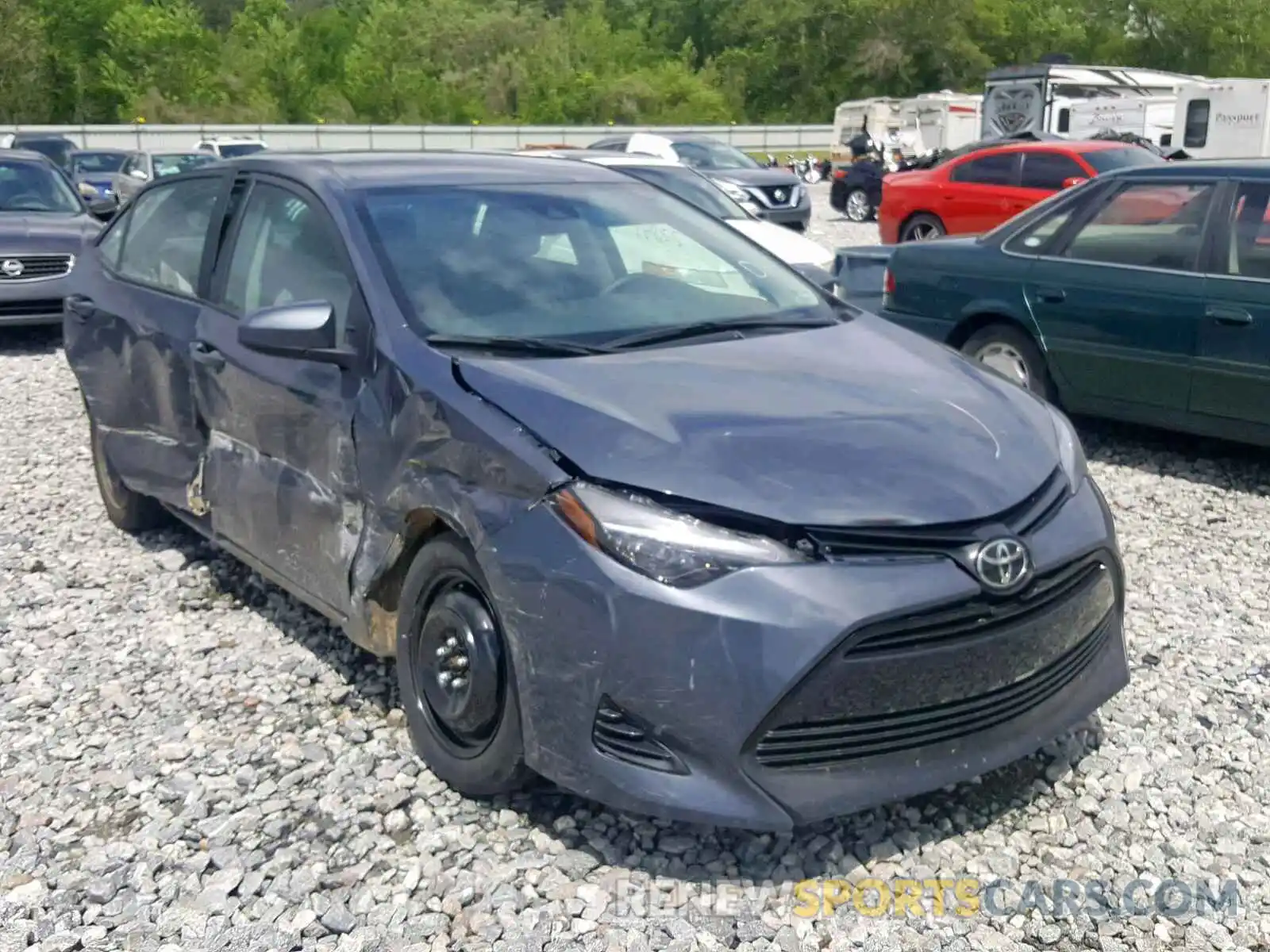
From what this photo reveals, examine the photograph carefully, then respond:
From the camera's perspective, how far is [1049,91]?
29375 millimetres

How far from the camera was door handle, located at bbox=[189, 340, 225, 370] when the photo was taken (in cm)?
459

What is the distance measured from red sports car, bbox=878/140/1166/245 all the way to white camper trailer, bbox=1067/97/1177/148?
44.5 feet

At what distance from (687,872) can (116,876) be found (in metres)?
1.41

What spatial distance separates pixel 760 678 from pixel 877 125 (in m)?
34.5

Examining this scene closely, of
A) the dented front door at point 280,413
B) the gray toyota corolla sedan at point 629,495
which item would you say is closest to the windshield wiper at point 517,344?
the gray toyota corolla sedan at point 629,495

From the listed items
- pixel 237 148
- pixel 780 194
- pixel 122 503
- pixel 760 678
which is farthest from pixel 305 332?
pixel 237 148

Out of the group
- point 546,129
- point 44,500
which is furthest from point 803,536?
point 546,129

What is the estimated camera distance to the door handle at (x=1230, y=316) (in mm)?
6336

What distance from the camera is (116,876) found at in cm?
332

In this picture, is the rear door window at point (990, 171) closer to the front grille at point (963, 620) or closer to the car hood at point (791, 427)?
the car hood at point (791, 427)

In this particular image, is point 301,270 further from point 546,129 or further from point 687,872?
point 546,129

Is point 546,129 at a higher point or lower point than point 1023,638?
lower

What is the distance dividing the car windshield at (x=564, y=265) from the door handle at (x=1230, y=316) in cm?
283

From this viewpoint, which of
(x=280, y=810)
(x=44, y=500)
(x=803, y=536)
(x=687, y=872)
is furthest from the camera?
(x=44, y=500)
